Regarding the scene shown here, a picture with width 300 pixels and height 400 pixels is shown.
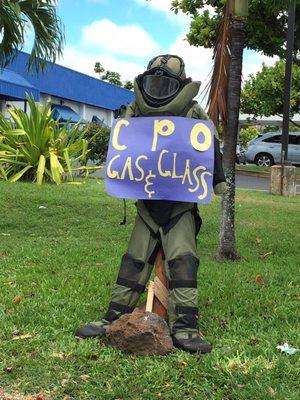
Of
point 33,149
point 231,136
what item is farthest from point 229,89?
point 33,149

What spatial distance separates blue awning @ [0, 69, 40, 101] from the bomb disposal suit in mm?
20103

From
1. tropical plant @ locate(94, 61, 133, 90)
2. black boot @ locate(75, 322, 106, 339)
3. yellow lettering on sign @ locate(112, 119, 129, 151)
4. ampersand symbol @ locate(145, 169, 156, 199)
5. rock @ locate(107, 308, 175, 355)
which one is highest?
tropical plant @ locate(94, 61, 133, 90)

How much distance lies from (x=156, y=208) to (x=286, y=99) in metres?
10.7

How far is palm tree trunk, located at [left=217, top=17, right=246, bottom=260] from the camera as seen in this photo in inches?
231

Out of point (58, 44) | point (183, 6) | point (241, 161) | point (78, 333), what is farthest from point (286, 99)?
point (241, 161)

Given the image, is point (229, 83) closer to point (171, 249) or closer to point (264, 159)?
point (171, 249)

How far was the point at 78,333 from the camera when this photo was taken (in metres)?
3.87

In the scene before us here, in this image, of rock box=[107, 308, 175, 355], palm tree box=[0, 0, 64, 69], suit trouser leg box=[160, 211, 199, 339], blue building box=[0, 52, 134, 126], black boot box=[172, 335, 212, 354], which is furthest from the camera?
blue building box=[0, 52, 134, 126]

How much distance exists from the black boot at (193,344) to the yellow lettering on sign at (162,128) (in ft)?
4.09

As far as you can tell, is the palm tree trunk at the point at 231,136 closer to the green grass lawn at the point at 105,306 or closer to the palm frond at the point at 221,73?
the palm frond at the point at 221,73

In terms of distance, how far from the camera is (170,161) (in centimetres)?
378

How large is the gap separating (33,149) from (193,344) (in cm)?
977

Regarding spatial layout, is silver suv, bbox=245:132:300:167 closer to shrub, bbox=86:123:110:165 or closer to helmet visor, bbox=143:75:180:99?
shrub, bbox=86:123:110:165

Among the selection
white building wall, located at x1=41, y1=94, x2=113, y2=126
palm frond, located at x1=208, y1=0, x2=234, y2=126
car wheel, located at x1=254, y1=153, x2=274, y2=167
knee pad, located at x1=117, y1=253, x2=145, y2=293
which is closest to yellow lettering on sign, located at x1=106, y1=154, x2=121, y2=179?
knee pad, located at x1=117, y1=253, x2=145, y2=293
